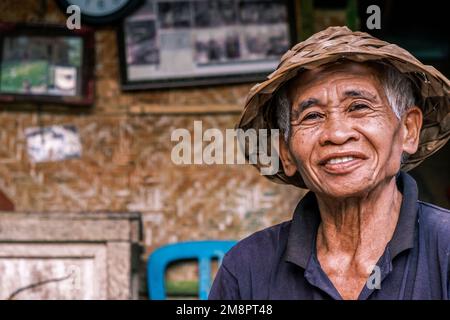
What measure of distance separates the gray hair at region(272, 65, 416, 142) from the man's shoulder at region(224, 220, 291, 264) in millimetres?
259

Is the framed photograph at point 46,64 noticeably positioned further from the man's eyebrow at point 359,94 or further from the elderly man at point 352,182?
the man's eyebrow at point 359,94

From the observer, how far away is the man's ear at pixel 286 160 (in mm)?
2467

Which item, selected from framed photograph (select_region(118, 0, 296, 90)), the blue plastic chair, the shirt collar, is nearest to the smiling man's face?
the shirt collar

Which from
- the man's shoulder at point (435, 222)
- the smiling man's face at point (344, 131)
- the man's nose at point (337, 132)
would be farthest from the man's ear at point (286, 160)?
the man's shoulder at point (435, 222)

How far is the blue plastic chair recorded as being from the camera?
4398 mm

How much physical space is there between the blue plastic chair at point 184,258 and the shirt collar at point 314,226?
199 centimetres

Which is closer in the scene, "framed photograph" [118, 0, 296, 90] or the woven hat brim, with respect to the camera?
the woven hat brim

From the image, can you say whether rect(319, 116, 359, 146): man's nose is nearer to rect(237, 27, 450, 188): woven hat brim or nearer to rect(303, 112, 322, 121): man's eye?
rect(303, 112, 322, 121): man's eye

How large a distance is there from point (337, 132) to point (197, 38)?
2613mm

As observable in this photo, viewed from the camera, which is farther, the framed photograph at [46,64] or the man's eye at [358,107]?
the framed photograph at [46,64]

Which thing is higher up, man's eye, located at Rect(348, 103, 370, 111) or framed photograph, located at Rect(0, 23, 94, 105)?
framed photograph, located at Rect(0, 23, 94, 105)

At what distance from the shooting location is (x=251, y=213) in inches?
179

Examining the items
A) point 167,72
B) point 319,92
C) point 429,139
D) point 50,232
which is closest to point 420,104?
point 429,139

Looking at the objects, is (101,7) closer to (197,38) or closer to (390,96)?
(197,38)
